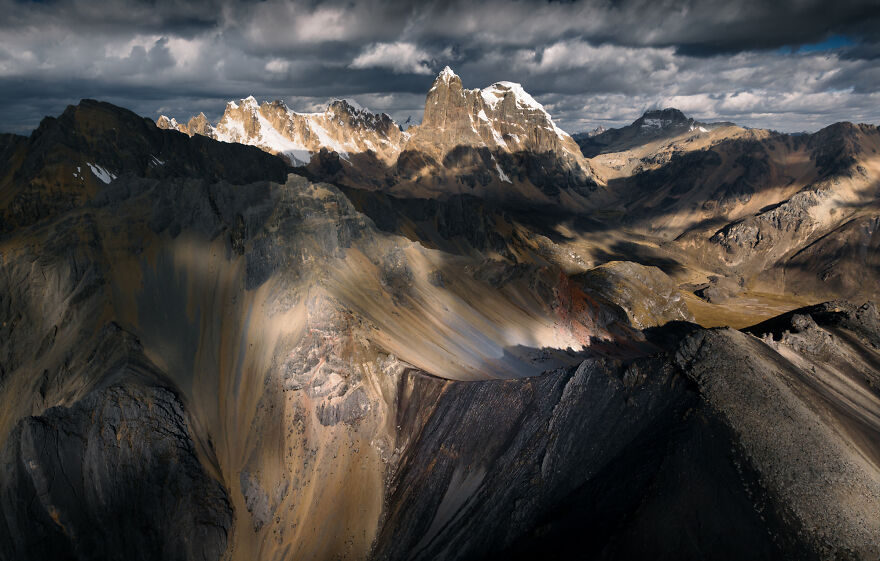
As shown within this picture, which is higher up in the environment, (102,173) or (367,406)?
(102,173)

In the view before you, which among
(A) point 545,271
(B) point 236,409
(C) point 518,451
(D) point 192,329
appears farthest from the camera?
(A) point 545,271

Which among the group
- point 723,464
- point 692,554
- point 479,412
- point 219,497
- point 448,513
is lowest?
point 219,497

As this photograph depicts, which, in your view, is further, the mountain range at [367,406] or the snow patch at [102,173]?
the snow patch at [102,173]

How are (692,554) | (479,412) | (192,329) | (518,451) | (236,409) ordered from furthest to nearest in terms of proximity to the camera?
(192,329) < (236,409) < (479,412) < (518,451) < (692,554)

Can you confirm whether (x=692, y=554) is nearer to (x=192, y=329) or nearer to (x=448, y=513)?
(x=448, y=513)

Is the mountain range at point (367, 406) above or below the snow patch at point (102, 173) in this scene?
below

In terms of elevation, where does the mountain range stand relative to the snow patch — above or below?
below

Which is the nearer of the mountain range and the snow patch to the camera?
the mountain range

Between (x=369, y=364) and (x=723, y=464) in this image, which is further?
(x=369, y=364)

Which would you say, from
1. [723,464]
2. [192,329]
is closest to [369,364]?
[192,329]

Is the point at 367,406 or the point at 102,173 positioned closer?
the point at 367,406

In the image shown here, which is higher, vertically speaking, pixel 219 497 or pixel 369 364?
pixel 369 364
